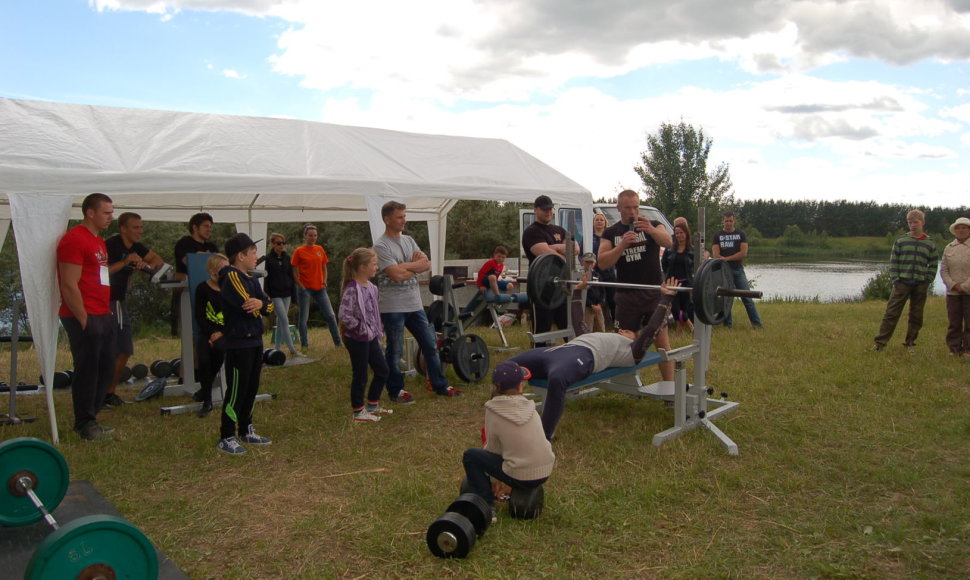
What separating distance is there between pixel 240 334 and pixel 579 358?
2265mm

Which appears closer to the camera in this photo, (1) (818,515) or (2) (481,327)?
(1) (818,515)

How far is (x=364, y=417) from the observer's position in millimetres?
5547

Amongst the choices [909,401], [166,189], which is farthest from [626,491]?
[166,189]

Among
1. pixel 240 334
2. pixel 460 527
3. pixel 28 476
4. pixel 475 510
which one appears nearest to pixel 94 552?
pixel 28 476

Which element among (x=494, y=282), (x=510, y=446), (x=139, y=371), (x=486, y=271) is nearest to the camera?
(x=510, y=446)

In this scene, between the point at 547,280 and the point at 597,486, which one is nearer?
the point at 597,486

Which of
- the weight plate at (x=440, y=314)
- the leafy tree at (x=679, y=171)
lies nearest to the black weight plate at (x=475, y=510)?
the weight plate at (x=440, y=314)

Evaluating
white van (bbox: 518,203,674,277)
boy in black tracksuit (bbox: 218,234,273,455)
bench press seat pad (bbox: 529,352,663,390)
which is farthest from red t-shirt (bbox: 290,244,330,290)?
bench press seat pad (bbox: 529,352,663,390)

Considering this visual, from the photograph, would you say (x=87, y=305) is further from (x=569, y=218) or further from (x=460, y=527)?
(x=569, y=218)

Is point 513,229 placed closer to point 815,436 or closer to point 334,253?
point 334,253

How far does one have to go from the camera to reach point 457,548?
10.3 feet

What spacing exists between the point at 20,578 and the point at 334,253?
23.9 meters

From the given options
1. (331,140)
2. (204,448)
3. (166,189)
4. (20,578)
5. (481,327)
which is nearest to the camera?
(20,578)

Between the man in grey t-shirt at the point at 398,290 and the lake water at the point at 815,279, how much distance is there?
36.5 ft
